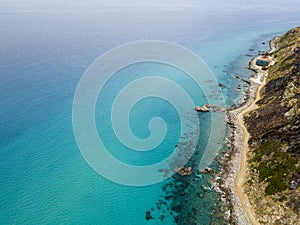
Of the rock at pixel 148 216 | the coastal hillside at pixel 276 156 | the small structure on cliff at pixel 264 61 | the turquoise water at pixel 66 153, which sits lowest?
the rock at pixel 148 216

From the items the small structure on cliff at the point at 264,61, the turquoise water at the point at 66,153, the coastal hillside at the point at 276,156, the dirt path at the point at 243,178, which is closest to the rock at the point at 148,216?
the turquoise water at the point at 66,153

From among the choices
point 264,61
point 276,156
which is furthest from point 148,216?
point 264,61

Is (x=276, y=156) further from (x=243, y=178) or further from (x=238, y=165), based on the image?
(x=238, y=165)

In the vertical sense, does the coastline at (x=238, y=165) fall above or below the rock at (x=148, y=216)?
above

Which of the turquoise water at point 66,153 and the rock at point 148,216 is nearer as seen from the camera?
the rock at point 148,216

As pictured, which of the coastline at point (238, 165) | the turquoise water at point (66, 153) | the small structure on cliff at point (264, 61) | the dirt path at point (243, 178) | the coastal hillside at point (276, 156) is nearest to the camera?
the coastal hillside at point (276, 156)

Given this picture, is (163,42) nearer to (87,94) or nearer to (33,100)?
(87,94)

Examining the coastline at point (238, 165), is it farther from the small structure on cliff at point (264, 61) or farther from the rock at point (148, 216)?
the small structure on cliff at point (264, 61)
